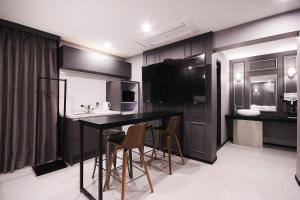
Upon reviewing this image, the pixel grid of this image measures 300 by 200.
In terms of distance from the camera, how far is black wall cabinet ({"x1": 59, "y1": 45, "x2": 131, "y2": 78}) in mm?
3172

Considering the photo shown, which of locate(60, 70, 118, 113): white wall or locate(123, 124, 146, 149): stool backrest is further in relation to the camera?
locate(60, 70, 118, 113): white wall

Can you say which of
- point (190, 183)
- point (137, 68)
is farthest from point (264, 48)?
point (190, 183)

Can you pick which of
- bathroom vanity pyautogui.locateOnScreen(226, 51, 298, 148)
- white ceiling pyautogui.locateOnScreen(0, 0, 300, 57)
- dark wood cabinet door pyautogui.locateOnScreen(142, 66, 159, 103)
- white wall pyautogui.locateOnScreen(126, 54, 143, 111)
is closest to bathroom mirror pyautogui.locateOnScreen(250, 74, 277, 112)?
bathroom vanity pyautogui.locateOnScreen(226, 51, 298, 148)

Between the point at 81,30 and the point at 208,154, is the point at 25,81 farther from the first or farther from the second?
the point at 208,154

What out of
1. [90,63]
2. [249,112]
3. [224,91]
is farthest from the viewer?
[224,91]

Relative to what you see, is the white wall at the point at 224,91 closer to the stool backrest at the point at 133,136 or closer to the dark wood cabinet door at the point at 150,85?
the dark wood cabinet door at the point at 150,85

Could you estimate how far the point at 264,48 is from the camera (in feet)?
12.4

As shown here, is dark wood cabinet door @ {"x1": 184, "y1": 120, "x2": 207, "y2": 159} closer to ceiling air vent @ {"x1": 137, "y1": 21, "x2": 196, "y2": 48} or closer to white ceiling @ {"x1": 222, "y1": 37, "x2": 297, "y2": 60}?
ceiling air vent @ {"x1": 137, "y1": 21, "x2": 196, "y2": 48}

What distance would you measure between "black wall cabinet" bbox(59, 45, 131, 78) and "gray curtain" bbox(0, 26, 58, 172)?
27cm

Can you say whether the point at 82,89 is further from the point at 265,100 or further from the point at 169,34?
the point at 265,100

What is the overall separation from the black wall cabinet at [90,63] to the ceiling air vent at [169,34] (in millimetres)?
1030

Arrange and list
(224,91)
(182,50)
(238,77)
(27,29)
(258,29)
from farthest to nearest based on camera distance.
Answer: (238,77), (224,91), (182,50), (27,29), (258,29)

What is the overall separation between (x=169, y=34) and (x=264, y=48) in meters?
2.61

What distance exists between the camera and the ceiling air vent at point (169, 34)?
9.10 ft
